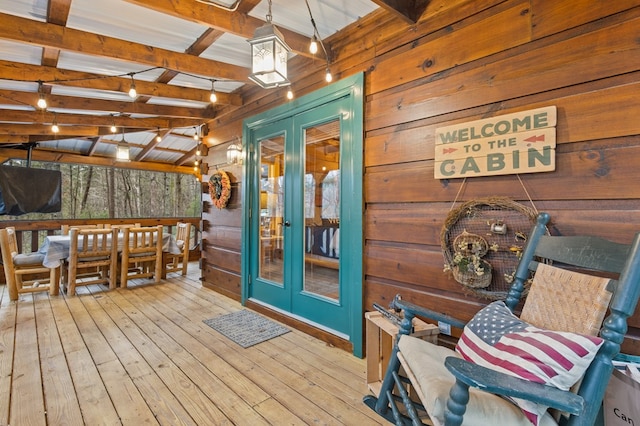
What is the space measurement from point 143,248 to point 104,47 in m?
3.15

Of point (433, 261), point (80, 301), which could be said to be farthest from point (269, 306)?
point (80, 301)

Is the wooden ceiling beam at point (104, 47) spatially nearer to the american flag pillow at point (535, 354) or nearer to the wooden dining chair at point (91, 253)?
the wooden dining chair at point (91, 253)

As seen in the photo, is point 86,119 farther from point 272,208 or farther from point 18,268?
point 272,208

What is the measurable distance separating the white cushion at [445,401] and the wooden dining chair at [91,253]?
178 inches

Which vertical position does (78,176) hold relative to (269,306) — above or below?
above

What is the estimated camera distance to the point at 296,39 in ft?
8.25

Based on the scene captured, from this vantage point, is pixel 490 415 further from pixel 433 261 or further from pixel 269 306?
pixel 269 306

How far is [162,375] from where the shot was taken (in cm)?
215

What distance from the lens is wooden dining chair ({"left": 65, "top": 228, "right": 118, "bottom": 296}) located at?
13.6 ft

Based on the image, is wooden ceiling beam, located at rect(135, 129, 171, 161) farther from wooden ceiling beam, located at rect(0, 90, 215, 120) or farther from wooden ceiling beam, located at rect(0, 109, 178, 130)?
wooden ceiling beam, located at rect(0, 90, 215, 120)

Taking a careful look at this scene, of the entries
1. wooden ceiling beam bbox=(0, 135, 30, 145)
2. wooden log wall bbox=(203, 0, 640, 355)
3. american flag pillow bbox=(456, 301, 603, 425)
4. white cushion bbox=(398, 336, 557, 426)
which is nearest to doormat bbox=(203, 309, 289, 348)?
wooden log wall bbox=(203, 0, 640, 355)

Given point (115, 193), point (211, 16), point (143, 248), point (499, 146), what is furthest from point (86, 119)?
point (499, 146)

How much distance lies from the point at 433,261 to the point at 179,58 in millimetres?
2773

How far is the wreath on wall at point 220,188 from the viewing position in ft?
13.2
